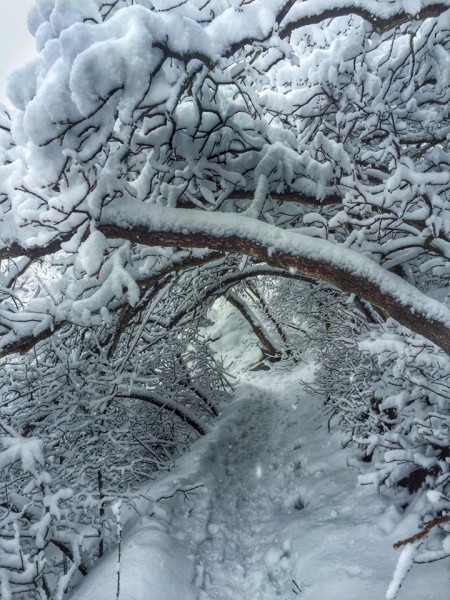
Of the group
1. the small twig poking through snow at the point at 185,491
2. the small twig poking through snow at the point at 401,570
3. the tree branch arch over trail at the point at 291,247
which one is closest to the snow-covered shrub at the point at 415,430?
the tree branch arch over trail at the point at 291,247

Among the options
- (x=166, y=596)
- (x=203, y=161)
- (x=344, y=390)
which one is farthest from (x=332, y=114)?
(x=166, y=596)

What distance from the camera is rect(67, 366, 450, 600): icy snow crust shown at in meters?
4.37

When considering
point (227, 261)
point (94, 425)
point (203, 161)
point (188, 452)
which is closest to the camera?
point (203, 161)

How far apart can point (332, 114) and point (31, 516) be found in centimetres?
635

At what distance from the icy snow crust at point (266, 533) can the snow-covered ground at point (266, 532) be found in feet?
0.05

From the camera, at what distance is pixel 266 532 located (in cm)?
603

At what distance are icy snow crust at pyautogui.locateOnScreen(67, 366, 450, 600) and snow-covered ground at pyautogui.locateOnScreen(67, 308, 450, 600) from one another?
0.02 metres

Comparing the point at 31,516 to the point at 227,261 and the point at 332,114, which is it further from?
the point at 332,114

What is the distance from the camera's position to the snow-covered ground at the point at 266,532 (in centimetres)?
435

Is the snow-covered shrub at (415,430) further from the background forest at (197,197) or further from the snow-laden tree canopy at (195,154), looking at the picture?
the snow-laden tree canopy at (195,154)

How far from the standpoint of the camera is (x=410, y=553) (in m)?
2.28

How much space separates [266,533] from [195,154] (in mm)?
5166

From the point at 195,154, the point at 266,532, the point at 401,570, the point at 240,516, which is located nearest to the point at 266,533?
the point at 266,532

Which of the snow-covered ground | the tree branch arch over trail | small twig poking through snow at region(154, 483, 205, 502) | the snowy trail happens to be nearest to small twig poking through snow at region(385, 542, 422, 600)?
the tree branch arch over trail
